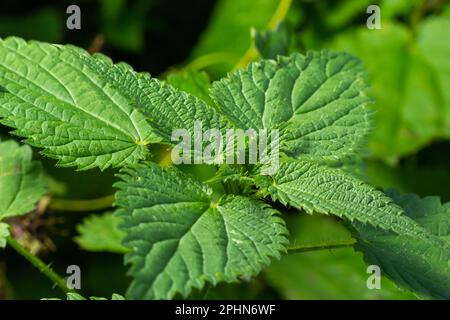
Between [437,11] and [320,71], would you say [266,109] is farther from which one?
[437,11]

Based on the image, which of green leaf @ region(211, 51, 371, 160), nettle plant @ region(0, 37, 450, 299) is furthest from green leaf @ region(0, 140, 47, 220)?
green leaf @ region(211, 51, 371, 160)

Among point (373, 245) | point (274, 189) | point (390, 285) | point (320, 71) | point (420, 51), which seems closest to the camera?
point (274, 189)

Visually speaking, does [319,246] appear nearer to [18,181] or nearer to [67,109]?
[67,109]

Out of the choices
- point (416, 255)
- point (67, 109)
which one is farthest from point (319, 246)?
point (67, 109)

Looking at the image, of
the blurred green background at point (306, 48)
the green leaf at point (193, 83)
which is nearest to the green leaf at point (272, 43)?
the green leaf at point (193, 83)

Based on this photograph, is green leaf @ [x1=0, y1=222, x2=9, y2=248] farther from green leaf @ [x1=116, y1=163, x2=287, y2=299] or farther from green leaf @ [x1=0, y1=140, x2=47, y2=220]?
green leaf @ [x1=116, y1=163, x2=287, y2=299]
